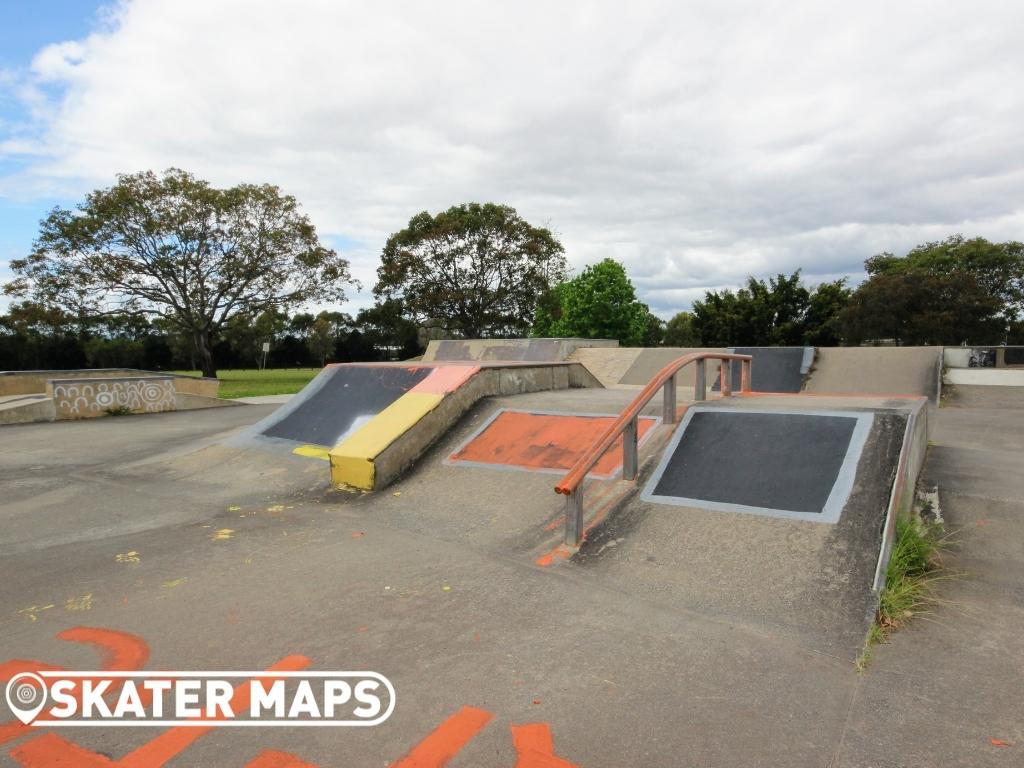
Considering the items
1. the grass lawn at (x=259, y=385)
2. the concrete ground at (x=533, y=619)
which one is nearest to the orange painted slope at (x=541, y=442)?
the concrete ground at (x=533, y=619)

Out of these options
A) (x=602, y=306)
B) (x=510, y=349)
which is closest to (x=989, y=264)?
(x=602, y=306)

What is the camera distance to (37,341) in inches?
1642

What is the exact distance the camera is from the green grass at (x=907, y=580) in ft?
10.4

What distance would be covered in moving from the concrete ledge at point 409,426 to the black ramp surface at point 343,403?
53cm

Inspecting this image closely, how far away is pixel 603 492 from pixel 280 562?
2606 millimetres

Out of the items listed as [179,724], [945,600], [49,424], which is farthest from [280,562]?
[49,424]

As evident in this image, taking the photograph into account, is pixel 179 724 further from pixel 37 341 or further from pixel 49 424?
pixel 37 341

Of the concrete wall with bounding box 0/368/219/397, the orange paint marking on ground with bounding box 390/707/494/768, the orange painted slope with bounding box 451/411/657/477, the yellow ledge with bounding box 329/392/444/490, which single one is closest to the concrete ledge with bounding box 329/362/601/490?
the yellow ledge with bounding box 329/392/444/490

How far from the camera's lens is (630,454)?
5.13 meters

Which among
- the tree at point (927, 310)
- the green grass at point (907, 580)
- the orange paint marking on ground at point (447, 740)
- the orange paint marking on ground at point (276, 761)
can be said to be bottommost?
the orange paint marking on ground at point (276, 761)

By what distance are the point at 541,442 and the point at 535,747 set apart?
13.5 ft

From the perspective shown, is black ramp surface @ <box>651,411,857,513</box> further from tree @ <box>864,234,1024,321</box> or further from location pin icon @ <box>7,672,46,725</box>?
tree @ <box>864,234,1024,321</box>

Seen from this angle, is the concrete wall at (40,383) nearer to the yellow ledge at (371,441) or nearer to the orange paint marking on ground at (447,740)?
the yellow ledge at (371,441)

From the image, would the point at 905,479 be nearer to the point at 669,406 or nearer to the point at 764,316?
the point at 669,406
